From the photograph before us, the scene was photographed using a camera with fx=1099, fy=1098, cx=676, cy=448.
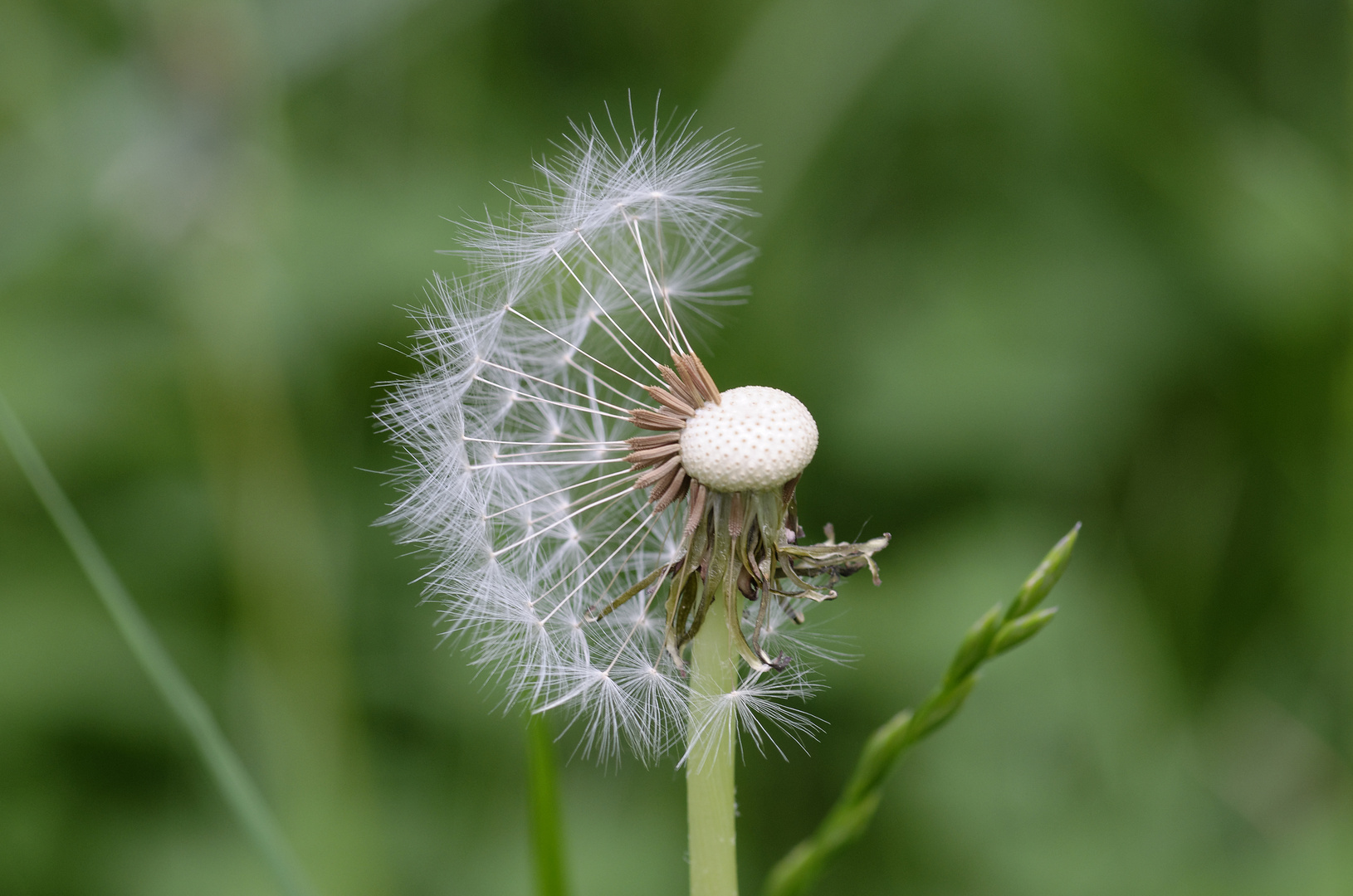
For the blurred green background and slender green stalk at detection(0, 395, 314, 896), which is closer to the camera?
slender green stalk at detection(0, 395, 314, 896)

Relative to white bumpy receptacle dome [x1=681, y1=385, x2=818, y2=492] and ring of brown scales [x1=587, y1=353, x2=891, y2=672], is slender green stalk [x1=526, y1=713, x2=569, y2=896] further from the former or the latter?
white bumpy receptacle dome [x1=681, y1=385, x2=818, y2=492]

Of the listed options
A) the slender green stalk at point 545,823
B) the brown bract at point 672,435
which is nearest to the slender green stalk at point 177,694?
the slender green stalk at point 545,823

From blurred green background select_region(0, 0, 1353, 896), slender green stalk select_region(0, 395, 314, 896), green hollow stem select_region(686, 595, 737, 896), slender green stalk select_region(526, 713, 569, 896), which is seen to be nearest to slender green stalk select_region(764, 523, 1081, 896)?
green hollow stem select_region(686, 595, 737, 896)

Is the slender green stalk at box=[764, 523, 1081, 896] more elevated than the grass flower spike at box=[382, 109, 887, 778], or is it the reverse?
the grass flower spike at box=[382, 109, 887, 778]

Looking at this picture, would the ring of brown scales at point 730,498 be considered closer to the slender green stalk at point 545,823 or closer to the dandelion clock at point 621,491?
the dandelion clock at point 621,491

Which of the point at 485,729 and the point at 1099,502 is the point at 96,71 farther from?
the point at 1099,502

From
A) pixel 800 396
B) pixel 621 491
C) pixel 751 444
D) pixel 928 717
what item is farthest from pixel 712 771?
pixel 800 396

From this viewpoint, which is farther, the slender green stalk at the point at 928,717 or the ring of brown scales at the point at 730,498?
the ring of brown scales at the point at 730,498
